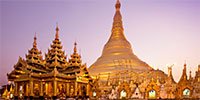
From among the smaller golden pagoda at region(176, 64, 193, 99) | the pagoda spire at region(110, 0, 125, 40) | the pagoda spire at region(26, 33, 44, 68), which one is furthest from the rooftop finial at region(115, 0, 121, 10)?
the pagoda spire at region(26, 33, 44, 68)

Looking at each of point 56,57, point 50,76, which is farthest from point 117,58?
point 50,76

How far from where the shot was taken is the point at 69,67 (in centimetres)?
1519

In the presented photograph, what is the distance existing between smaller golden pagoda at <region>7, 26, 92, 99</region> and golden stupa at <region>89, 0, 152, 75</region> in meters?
9.41

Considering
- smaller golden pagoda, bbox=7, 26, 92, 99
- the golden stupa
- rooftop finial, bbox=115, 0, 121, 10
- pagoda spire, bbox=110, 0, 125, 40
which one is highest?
rooftop finial, bbox=115, 0, 121, 10

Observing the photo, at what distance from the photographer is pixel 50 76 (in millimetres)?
13602

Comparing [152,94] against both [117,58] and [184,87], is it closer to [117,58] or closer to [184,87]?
[184,87]

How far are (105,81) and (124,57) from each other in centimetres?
464

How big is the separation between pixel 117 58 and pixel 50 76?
546 inches

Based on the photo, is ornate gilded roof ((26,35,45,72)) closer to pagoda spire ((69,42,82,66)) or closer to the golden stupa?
pagoda spire ((69,42,82,66))

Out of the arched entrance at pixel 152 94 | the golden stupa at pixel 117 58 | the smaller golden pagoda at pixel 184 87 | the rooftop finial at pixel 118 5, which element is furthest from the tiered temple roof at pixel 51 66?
the rooftop finial at pixel 118 5

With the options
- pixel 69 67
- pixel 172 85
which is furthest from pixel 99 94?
pixel 172 85

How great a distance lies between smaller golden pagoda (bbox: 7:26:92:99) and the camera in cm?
1373

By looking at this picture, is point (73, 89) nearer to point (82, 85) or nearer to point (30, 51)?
point (82, 85)

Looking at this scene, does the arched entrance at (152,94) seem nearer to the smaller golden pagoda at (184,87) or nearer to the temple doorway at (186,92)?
the smaller golden pagoda at (184,87)
